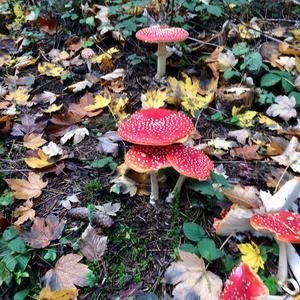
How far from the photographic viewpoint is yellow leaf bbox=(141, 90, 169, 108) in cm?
351

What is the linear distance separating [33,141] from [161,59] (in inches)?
67.1

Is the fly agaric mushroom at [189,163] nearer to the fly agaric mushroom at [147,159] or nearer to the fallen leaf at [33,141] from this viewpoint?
the fly agaric mushroom at [147,159]

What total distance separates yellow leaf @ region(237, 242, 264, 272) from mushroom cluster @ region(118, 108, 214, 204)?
0.49 metres

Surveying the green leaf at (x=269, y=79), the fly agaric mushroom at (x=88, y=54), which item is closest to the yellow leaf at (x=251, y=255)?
the green leaf at (x=269, y=79)

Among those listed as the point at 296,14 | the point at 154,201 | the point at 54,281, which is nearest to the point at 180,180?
the point at 154,201

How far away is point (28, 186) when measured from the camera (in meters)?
2.69

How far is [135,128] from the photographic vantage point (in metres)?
2.33

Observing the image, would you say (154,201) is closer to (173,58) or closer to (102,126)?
(102,126)

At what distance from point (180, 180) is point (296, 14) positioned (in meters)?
3.67

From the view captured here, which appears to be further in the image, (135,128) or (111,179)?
(111,179)

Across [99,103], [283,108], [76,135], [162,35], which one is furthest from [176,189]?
[162,35]

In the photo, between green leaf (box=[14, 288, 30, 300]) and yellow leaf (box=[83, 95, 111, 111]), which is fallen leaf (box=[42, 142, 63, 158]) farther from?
green leaf (box=[14, 288, 30, 300])

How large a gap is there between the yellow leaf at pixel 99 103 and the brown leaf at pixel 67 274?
1.66 m

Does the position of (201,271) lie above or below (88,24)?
below
